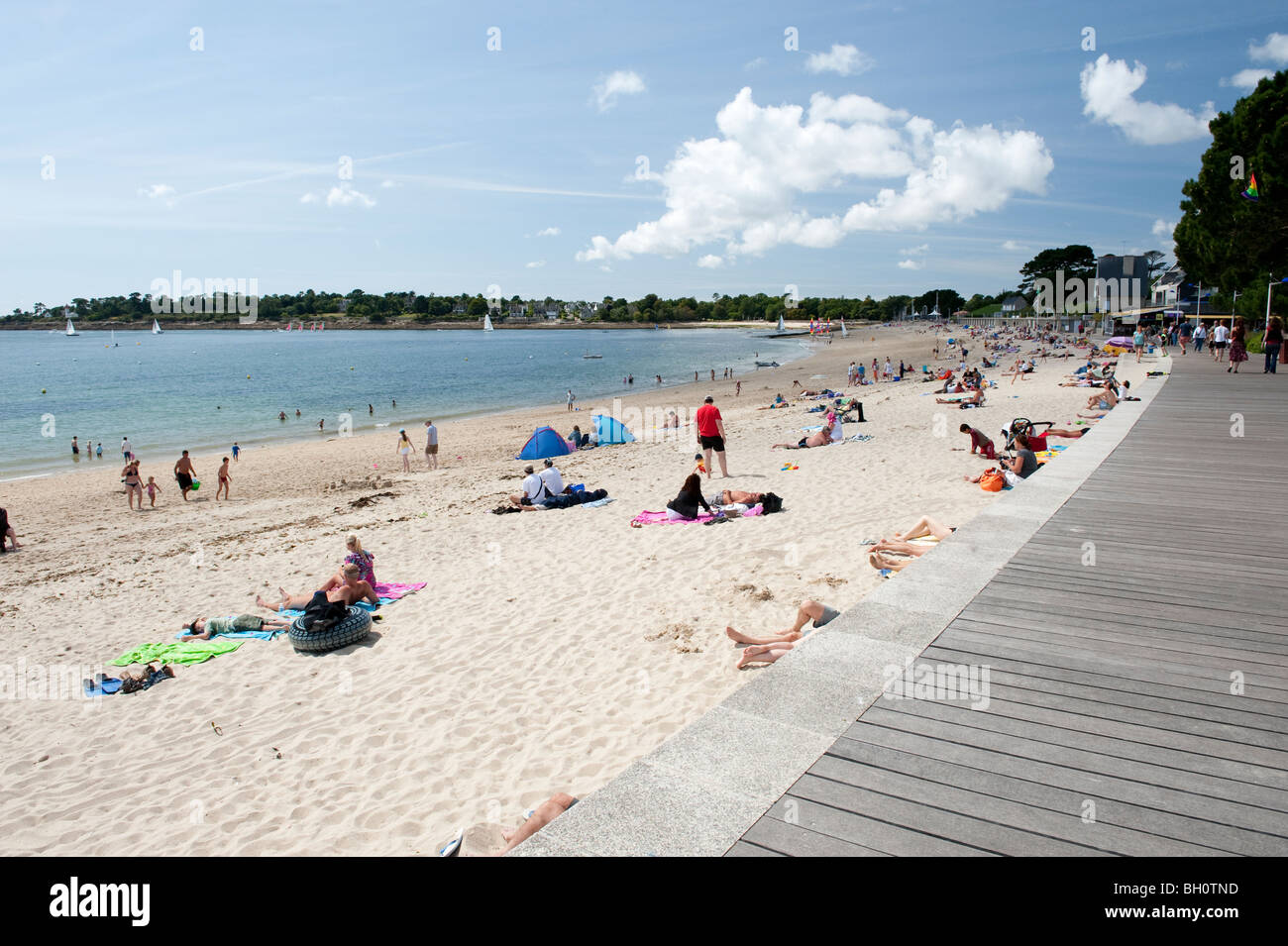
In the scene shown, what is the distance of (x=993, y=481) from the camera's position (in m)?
10.8

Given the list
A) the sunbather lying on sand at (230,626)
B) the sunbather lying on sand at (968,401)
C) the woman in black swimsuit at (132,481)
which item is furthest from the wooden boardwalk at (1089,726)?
the woman in black swimsuit at (132,481)

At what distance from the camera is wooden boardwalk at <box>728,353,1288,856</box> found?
256 centimetres

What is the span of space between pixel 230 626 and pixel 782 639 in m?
6.32

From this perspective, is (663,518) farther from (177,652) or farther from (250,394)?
(250,394)

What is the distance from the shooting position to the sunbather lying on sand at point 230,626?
27.1 ft

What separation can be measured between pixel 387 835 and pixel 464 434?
26475mm

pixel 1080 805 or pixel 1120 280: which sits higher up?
pixel 1120 280

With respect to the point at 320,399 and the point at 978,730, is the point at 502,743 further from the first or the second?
the point at 320,399

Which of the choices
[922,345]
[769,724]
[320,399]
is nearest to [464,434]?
[320,399]

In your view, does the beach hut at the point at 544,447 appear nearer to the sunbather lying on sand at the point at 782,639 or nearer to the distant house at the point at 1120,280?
the sunbather lying on sand at the point at 782,639

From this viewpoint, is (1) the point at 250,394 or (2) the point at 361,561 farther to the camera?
(1) the point at 250,394

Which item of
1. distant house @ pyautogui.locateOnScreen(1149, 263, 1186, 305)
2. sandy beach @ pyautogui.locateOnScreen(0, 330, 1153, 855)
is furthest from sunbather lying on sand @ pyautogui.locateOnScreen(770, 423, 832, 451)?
distant house @ pyautogui.locateOnScreen(1149, 263, 1186, 305)

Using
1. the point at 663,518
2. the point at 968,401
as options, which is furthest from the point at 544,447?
the point at 968,401

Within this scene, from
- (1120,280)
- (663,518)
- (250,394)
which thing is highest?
(1120,280)
